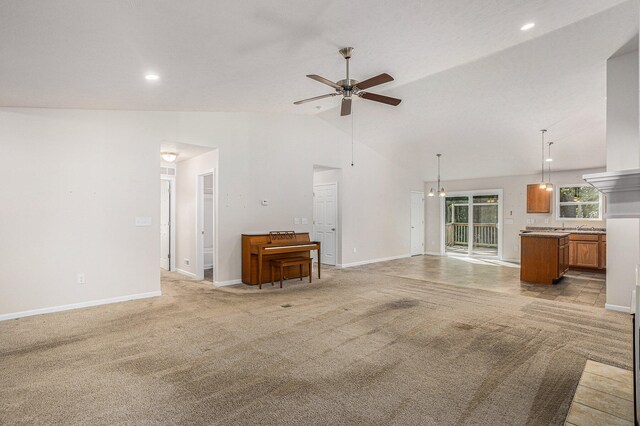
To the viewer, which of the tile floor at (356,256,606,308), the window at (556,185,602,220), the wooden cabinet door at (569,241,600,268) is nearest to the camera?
the tile floor at (356,256,606,308)

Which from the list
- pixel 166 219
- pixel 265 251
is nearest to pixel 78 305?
pixel 265 251

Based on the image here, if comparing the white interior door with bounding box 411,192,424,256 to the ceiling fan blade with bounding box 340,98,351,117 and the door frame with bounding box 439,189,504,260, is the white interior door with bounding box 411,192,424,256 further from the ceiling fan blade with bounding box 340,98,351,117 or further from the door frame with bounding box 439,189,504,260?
the ceiling fan blade with bounding box 340,98,351,117

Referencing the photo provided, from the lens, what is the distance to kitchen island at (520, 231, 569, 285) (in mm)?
5691

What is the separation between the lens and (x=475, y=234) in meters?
9.43

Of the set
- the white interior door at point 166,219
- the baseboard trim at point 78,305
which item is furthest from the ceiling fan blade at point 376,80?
the white interior door at point 166,219

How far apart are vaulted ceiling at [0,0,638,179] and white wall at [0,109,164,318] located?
349 mm

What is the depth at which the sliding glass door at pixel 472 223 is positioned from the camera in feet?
29.8

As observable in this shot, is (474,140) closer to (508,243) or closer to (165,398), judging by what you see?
(508,243)

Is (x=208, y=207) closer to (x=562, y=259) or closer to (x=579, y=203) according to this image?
(x=562, y=259)

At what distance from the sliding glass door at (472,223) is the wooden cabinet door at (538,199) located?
781 mm

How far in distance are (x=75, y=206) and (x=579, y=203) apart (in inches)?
393

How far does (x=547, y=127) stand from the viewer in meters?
5.83

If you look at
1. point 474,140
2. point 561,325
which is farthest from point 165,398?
point 474,140

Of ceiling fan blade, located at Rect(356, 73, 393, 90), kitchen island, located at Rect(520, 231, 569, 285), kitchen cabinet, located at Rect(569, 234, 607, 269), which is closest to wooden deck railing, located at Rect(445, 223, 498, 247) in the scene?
kitchen cabinet, located at Rect(569, 234, 607, 269)
